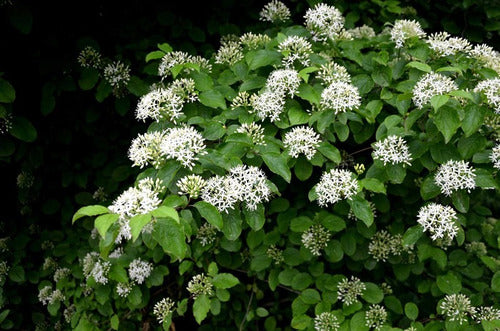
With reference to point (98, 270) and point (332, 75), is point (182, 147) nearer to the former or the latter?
Answer: point (332, 75)

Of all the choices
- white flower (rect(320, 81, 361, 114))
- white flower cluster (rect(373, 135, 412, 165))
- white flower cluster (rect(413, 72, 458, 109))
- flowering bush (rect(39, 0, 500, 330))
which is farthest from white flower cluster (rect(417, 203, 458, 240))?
white flower (rect(320, 81, 361, 114))

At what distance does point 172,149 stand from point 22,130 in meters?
1.26

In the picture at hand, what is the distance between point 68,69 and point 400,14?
2546 mm

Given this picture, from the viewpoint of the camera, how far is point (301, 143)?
6.63 ft

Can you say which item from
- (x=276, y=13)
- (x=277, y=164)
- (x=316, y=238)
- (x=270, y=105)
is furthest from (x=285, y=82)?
(x=276, y=13)

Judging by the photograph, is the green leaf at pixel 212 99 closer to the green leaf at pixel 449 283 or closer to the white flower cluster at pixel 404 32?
the white flower cluster at pixel 404 32

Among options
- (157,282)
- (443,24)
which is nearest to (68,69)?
(157,282)

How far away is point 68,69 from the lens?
2.79 meters

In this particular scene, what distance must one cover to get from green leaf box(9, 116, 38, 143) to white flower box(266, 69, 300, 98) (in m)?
1.39

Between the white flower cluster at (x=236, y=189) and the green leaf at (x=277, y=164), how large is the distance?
6cm

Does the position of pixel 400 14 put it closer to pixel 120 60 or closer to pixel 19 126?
pixel 120 60

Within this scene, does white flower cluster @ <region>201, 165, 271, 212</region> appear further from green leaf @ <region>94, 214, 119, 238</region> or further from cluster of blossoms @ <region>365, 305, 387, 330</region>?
cluster of blossoms @ <region>365, 305, 387, 330</region>

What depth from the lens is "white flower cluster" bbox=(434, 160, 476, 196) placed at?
6.46 ft

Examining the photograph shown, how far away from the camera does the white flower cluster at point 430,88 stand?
198 centimetres
